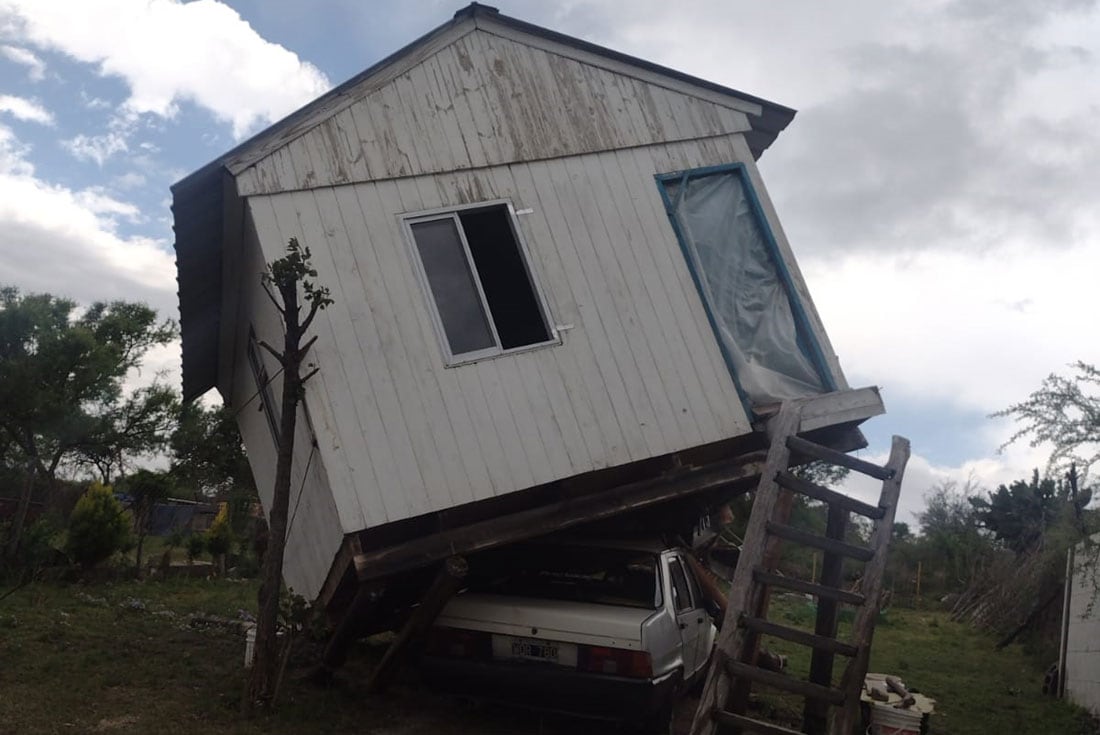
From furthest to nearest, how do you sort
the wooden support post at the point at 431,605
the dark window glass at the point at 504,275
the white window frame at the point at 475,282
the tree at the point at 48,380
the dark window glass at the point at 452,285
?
the tree at the point at 48,380, the dark window glass at the point at 504,275, the dark window glass at the point at 452,285, the white window frame at the point at 475,282, the wooden support post at the point at 431,605

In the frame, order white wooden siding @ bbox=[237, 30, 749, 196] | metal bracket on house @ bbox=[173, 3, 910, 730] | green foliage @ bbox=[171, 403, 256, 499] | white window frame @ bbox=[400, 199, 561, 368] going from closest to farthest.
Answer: metal bracket on house @ bbox=[173, 3, 910, 730] < white window frame @ bbox=[400, 199, 561, 368] < white wooden siding @ bbox=[237, 30, 749, 196] < green foliage @ bbox=[171, 403, 256, 499]

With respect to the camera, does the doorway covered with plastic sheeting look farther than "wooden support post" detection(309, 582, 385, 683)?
Result: Yes

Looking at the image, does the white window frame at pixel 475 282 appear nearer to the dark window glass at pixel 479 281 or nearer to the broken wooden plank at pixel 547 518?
the dark window glass at pixel 479 281

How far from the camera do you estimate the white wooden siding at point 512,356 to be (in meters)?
6.62

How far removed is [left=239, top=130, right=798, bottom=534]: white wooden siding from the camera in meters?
6.62

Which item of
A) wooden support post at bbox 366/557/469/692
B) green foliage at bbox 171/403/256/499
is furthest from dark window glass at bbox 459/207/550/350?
green foliage at bbox 171/403/256/499

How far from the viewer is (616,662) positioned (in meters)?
6.21

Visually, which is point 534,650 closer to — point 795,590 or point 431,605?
point 431,605

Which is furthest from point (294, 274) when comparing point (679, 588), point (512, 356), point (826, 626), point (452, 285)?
point (826, 626)

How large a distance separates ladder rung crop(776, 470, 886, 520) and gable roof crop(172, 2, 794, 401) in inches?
153

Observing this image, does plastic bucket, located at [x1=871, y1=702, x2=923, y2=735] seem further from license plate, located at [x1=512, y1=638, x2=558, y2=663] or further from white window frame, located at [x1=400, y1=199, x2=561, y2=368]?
white window frame, located at [x1=400, y1=199, x2=561, y2=368]

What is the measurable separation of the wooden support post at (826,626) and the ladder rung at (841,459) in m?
0.40

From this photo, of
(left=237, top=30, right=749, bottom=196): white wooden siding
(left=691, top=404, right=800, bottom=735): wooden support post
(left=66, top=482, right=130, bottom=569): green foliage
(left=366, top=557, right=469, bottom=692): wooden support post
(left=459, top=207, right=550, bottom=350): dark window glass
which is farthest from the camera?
(left=66, top=482, right=130, bottom=569): green foliage

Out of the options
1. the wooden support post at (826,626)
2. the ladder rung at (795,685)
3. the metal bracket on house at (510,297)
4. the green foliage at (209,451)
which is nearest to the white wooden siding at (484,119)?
the metal bracket on house at (510,297)
